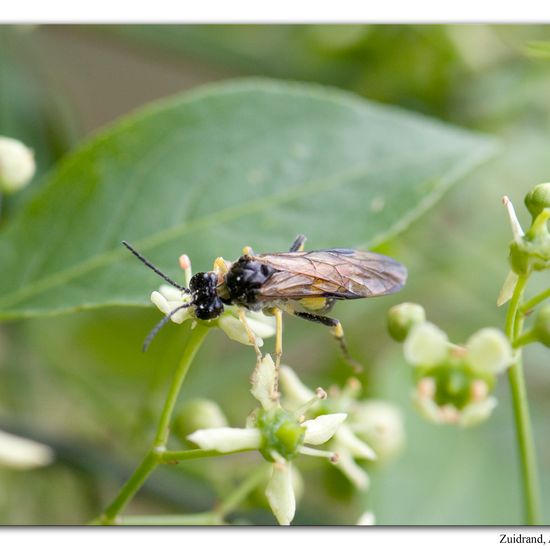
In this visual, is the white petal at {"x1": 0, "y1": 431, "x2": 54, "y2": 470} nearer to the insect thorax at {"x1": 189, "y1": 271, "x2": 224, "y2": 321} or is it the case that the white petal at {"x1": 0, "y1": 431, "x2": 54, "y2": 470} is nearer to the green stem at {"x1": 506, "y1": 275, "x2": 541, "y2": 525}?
the insect thorax at {"x1": 189, "y1": 271, "x2": 224, "y2": 321}

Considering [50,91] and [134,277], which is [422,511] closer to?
[134,277]

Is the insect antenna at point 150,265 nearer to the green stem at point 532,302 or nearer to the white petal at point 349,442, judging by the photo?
the white petal at point 349,442

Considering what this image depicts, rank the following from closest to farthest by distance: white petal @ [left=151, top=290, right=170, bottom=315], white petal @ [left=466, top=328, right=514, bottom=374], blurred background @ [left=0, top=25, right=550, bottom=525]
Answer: white petal @ [left=466, top=328, right=514, bottom=374]
white petal @ [left=151, top=290, right=170, bottom=315]
blurred background @ [left=0, top=25, right=550, bottom=525]

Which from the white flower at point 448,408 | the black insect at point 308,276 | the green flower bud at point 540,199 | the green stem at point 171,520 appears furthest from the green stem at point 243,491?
the green flower bud at point 540,199

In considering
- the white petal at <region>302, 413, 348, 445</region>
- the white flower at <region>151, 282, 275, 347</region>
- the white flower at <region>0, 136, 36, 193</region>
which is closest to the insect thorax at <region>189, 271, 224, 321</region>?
the white flower at <region>151, 282, 275, 347</region>

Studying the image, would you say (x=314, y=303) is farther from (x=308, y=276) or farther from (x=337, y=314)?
(x=337, y=314)
